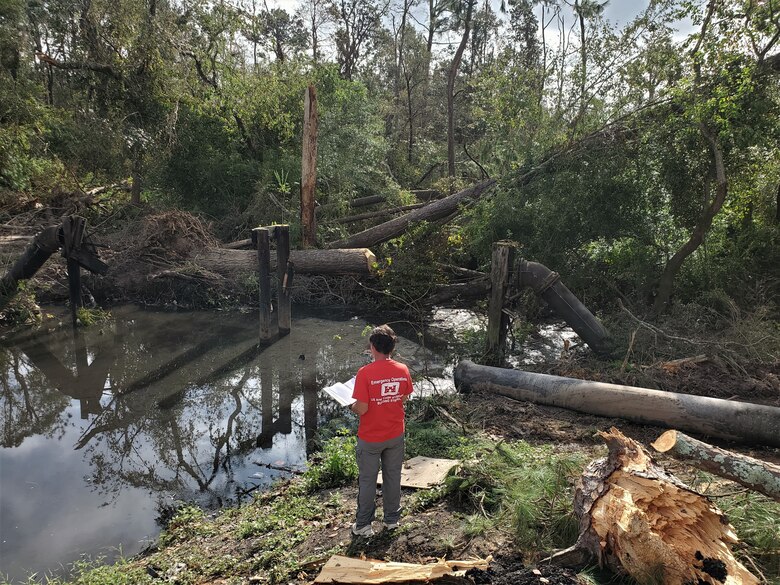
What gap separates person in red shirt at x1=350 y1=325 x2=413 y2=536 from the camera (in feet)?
12.5

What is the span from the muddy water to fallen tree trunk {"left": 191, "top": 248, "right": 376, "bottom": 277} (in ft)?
3.83

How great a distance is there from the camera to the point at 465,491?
4348 mm

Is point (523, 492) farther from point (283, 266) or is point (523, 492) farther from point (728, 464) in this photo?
point (283, 266)

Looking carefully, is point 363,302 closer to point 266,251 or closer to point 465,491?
point 266,251

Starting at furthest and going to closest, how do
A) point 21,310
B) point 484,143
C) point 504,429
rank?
point 484,143 < point 21,310 < point 504,429

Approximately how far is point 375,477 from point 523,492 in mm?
1081

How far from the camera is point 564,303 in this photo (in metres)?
8.05

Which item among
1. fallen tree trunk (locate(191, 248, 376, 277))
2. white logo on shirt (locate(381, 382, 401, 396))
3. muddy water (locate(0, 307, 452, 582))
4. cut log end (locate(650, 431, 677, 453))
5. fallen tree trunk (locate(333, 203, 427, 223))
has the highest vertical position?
fallen tree trunk (locate(333, 203, 427, 223))

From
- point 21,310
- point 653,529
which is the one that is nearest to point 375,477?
point 653,529

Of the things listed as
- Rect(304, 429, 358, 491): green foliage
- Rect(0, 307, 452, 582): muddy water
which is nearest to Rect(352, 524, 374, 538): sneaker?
Rect(304, 429, 358, 491): green foliage

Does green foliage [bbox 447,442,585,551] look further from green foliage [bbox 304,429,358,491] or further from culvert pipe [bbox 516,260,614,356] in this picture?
culvert pipe [bbox 516,260,614,356]

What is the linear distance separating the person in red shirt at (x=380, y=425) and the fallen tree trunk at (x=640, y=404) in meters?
3.17

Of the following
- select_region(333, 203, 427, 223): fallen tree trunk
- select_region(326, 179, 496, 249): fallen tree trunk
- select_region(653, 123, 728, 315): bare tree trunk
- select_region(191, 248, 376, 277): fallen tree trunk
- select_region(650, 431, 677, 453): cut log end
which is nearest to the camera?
select_region(650, 431, 677, 453): cut log end

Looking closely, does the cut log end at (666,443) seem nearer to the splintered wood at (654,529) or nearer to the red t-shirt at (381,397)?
the splintered wood at (654,529)
